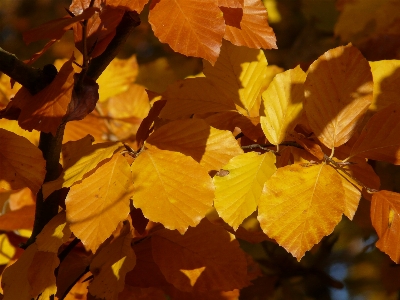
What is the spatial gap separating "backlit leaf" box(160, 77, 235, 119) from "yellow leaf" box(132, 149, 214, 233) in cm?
8

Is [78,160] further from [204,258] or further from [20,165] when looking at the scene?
A: [204,258]

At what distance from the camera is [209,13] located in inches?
16.2

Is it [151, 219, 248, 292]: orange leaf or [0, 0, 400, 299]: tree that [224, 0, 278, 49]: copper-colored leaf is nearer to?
[0, 0, 400, 299]: tree

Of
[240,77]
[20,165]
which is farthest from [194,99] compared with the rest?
[20,165]

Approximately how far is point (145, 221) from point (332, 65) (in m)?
0.20

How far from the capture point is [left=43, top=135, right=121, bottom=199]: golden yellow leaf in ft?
1.46

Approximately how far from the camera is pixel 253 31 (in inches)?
18.7

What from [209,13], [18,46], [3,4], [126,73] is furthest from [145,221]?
[3,4]

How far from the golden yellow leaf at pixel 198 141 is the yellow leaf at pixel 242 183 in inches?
0.6

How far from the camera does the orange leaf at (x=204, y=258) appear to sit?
1.69 ft

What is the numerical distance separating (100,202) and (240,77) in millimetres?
193

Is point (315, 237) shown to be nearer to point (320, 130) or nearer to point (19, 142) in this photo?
point (320, 130)

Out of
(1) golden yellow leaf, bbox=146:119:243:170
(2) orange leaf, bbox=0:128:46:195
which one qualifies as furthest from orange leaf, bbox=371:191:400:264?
(2) orange leaf, bbox=0:128:46:195

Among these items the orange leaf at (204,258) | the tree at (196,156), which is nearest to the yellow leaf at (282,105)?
the tree at (196,156)
